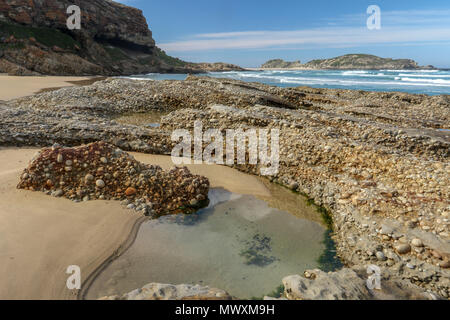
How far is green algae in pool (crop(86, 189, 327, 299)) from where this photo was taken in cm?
328

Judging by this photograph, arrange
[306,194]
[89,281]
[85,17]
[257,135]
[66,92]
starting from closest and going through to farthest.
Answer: [89,281]
[306,194]
[257,135]
[66,92]
[85,17]

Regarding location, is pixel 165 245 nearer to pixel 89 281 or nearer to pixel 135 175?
pixel 89 281

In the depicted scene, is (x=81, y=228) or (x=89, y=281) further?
(x=81, y=228)

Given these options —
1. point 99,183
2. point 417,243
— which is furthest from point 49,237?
point 417,243

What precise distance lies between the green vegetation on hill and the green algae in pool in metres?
42.9

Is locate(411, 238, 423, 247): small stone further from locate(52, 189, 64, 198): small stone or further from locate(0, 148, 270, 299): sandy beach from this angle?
locate(52, 189, 64, 198): small stone

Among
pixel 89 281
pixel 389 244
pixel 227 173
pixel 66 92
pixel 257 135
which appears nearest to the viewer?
pixel 89 281

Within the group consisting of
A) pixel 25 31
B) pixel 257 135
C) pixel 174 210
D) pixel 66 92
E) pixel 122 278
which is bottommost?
pixel 122 278

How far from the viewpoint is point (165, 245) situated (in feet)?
12.9

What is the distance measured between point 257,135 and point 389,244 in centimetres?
442

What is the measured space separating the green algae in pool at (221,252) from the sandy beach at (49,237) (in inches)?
13.3

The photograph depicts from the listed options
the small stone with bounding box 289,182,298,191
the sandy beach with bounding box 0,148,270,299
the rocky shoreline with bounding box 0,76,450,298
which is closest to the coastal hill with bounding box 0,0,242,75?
the rocky shoreline with bounding box 0,76,450,298

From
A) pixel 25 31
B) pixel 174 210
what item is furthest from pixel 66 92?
pixel 25 31

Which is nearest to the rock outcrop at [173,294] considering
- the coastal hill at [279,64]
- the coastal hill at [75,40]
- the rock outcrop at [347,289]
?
the rock outcrop at [347,289]
